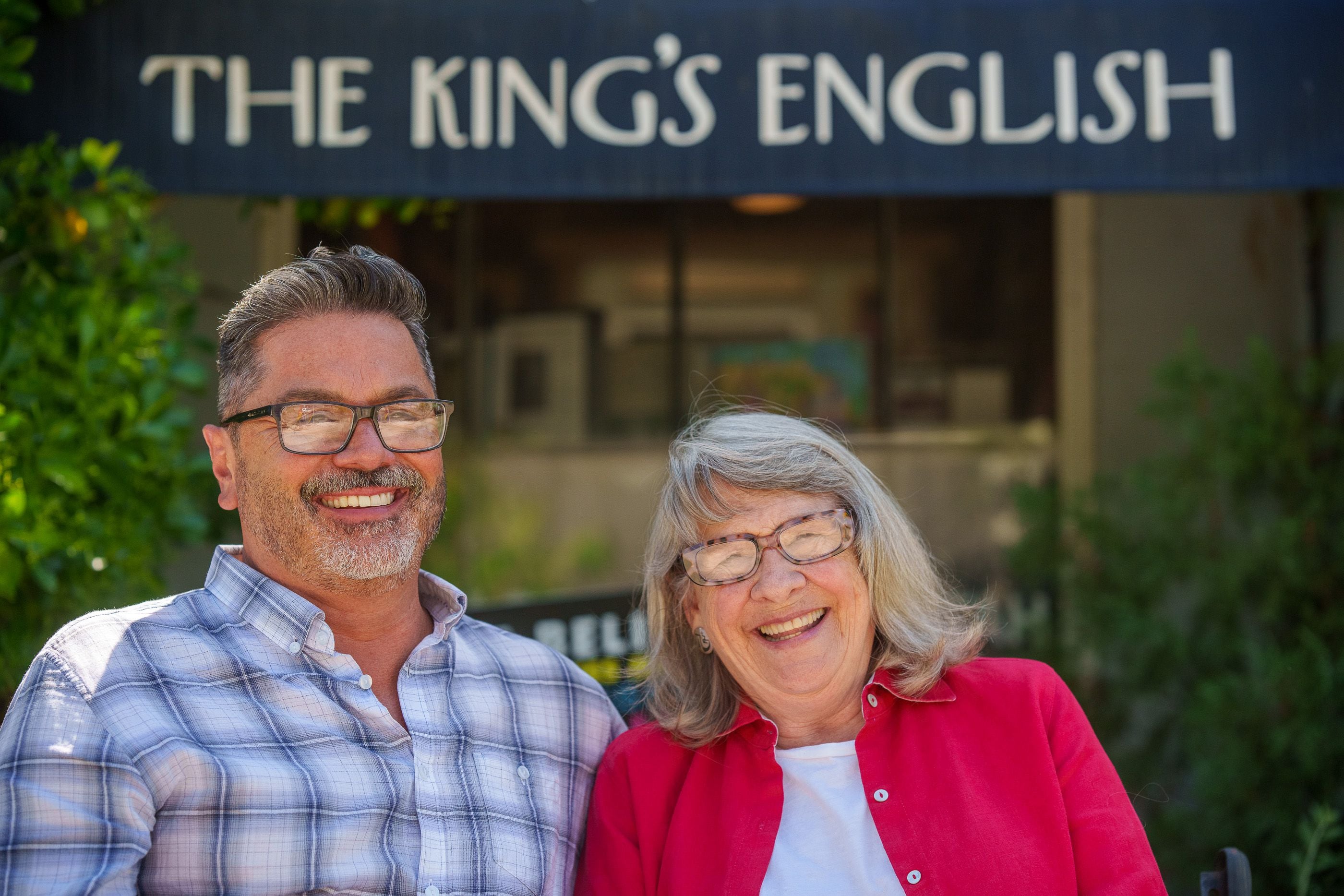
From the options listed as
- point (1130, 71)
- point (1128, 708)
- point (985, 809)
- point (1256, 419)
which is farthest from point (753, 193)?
point (1128, 708)

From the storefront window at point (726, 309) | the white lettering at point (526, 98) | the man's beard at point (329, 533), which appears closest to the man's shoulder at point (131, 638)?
the man's beard at point (329, 533)

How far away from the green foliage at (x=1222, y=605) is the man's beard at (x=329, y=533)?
9.12 feet

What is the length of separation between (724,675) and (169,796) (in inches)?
42.4

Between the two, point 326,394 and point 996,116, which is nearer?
point 326,394

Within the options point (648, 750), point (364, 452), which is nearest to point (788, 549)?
point (648, 750)

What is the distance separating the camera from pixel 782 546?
7.64ft

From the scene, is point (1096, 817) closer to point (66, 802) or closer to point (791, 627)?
point (791, 627)

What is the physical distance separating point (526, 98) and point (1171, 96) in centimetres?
154

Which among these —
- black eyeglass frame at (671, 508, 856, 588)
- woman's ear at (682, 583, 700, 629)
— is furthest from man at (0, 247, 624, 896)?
black eyeglass frame at (671, 508, 856, 588)

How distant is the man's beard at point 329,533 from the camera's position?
7.11 feet

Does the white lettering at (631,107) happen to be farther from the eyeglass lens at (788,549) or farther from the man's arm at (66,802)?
the man's arm at (66,802)

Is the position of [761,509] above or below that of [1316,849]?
above

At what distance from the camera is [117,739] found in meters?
1.89

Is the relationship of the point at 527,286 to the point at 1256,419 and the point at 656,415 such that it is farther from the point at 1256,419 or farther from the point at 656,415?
the point at 1256,419
